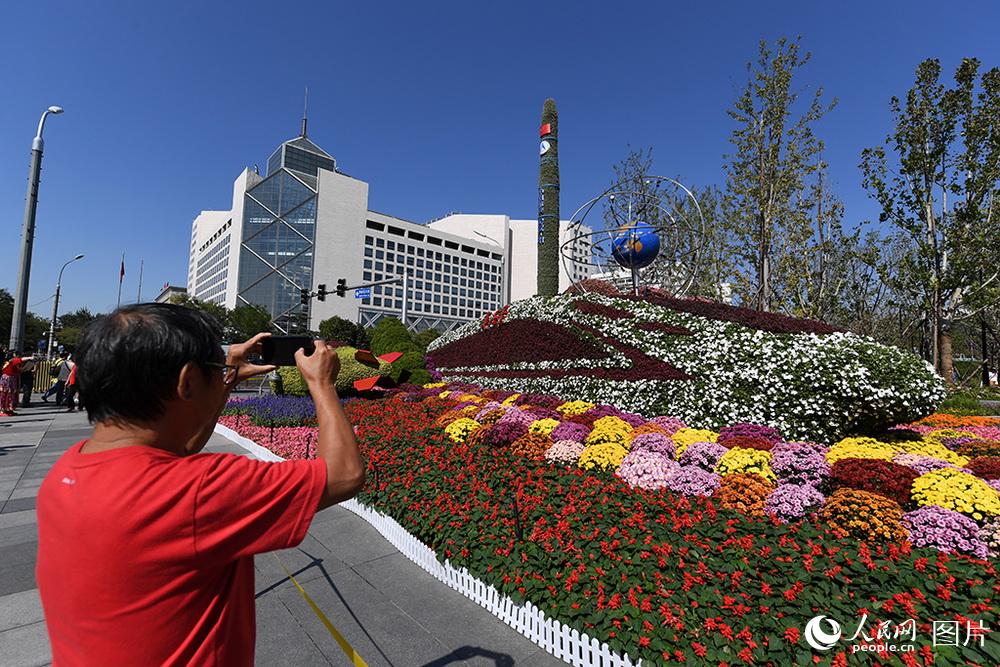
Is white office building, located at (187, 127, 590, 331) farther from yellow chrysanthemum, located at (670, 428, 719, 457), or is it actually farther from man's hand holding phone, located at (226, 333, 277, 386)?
man's hand holding phone, located at (226, 333, 277, 386)

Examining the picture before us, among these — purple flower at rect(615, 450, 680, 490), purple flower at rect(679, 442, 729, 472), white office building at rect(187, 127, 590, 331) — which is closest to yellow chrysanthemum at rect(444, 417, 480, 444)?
purple flower at rect(615, 450, 680, 490)

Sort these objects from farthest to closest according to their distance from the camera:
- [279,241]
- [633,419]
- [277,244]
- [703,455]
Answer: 1. [277,244]
2. [279,241]
3. [633,419]
4. [703,455]

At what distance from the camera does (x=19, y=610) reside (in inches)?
140

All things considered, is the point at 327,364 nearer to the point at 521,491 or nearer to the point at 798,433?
the point at 521,491

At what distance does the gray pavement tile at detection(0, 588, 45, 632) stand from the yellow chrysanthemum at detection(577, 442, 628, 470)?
17.1 ft

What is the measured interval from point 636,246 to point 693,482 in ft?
28.2

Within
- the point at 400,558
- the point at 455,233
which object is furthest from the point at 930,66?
the point at 455,233

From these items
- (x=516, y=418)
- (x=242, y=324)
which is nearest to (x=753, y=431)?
(x=516, y=418)

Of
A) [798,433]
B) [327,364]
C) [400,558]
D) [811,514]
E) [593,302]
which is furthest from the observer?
[593,302]

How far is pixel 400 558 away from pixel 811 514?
13.1ft

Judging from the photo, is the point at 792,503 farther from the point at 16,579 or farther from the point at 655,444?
the point at 16,579

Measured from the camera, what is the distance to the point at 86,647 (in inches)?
44.6

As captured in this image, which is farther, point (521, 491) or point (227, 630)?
point (521, 491)

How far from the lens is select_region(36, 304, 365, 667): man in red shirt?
42.6 inches
